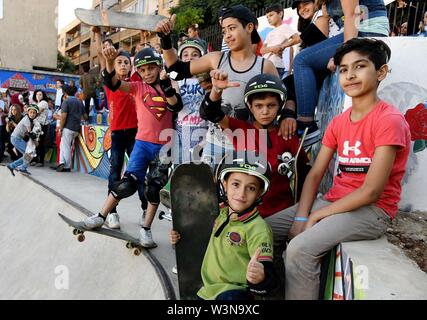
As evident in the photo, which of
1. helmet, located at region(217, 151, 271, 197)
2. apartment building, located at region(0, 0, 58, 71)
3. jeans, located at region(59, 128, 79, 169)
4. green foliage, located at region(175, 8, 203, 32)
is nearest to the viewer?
helmet, located at region(217, 151, 271, 197)

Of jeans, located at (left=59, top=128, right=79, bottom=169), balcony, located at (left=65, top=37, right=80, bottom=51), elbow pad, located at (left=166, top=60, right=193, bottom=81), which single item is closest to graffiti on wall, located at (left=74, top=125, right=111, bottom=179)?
jeans, located at (left=59, top=128, right=79, bottom=169)

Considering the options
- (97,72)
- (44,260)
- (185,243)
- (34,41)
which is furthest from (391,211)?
(34,41)

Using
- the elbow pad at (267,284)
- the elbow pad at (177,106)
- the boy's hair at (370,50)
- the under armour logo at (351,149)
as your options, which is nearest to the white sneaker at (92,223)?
the elbow pad at (177,106)

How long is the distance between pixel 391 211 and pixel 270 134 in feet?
2.78

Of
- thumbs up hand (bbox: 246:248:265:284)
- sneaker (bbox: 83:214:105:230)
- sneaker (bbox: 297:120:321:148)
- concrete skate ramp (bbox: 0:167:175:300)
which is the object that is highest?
sneaker (bbox: 297:120:321:148)

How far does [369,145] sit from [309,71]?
48.8 inches

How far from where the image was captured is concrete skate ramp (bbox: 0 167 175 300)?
116 inches

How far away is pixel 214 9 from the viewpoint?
16188mm

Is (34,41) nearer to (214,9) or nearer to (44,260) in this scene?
(214,9)

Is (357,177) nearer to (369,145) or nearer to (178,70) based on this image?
(369,145)

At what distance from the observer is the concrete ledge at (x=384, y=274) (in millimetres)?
1435

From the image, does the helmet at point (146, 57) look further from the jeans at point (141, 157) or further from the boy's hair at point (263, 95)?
the boy's hair at point (263, 95)

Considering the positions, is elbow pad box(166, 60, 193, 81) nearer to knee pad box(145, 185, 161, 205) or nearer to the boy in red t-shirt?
knee pad box(145, 185, 161, 205)

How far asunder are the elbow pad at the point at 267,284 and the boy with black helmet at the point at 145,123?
5.11ft
